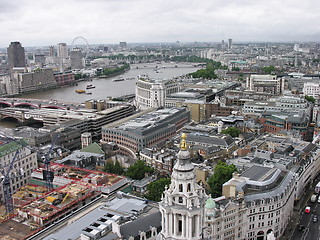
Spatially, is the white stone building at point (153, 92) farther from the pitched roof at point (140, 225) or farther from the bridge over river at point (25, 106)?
the pitched roof at point (140, 225)

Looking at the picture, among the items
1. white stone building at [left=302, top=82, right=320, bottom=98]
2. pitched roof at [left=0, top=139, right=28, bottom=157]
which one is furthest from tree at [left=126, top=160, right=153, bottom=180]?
white stone building at [left=302, top=82, right=320, bottom=98]

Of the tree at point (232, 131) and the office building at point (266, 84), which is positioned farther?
the office building at point (266, 84)

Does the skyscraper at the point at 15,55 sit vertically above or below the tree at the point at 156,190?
above

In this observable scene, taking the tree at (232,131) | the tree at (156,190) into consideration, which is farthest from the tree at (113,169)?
the tree at (232,131)

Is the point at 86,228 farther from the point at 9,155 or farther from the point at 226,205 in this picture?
the point at 9,155

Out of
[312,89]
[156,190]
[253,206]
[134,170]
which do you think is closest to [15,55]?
[312,89]

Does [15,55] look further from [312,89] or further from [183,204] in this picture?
[183,204]

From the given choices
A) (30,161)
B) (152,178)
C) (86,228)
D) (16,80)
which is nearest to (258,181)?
(152,178)
